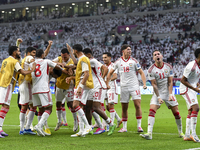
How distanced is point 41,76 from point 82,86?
3.94ft

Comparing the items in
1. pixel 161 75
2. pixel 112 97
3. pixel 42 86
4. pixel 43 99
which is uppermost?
pixel 161 75

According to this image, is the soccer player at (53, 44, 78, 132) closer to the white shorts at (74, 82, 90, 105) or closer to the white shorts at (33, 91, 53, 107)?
the white shorts at (33, 91, 53, 107)

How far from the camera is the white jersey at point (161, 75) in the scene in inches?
316

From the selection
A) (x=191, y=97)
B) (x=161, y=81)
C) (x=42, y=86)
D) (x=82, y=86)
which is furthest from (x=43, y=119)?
(x=191, y=97)

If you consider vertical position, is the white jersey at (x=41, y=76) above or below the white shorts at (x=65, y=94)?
above

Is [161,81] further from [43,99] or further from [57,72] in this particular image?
[43,99]

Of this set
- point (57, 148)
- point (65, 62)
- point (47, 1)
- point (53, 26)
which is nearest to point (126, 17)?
point (53, 26)

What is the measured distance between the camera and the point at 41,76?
8.53m

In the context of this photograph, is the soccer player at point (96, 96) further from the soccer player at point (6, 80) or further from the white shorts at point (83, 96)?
the soccer player at point (6, 80)

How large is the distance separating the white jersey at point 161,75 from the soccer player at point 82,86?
1520 millimetres

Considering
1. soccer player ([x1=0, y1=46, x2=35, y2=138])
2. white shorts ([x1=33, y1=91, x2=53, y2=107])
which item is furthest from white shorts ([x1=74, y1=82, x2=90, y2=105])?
soccer player ([x1=0, y1=46, x2=35, y2=138])

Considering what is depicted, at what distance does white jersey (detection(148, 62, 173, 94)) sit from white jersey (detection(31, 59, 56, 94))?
2.53m

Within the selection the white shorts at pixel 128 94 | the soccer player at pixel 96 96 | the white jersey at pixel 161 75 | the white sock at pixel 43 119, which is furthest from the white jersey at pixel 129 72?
the white sock at pixel 43 119

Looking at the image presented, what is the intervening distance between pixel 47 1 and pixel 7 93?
5412cm
